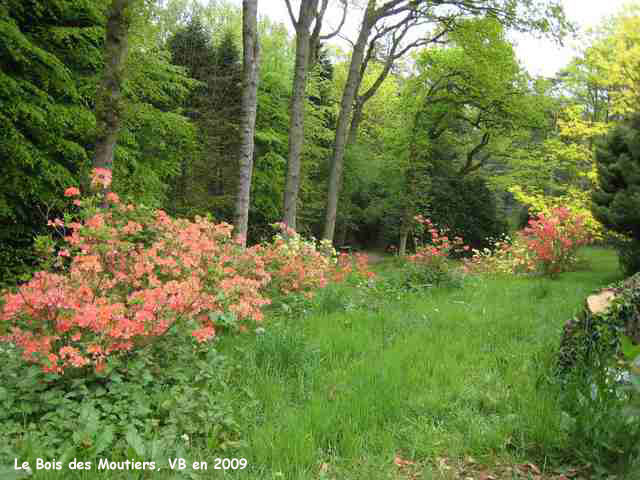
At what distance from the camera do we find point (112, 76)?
18.2ft

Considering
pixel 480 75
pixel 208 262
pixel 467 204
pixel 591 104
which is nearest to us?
pixel 208 262

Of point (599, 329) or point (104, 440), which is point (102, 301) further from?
point (599, 329)

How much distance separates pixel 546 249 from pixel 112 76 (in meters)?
9.05

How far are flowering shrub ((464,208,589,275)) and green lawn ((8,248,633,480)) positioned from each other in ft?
17.3

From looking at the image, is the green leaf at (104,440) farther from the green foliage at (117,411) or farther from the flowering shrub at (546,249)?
the flowering shrub at (546,249)

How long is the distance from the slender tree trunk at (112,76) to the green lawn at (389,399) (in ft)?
10.2

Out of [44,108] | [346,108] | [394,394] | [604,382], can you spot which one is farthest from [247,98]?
[604,382]

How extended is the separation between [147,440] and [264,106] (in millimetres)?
17229

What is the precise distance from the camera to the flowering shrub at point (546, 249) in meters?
10.1

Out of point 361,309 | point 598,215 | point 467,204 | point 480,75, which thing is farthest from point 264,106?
point 361,309

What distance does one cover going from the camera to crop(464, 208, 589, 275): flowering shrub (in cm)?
1005

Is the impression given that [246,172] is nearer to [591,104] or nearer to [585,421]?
[585,421]

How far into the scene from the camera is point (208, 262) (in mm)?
4543

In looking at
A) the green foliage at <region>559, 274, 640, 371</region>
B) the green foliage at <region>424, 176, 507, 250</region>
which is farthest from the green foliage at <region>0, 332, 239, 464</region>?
the green foliage at <region>424, 176, 507, 250</region>
